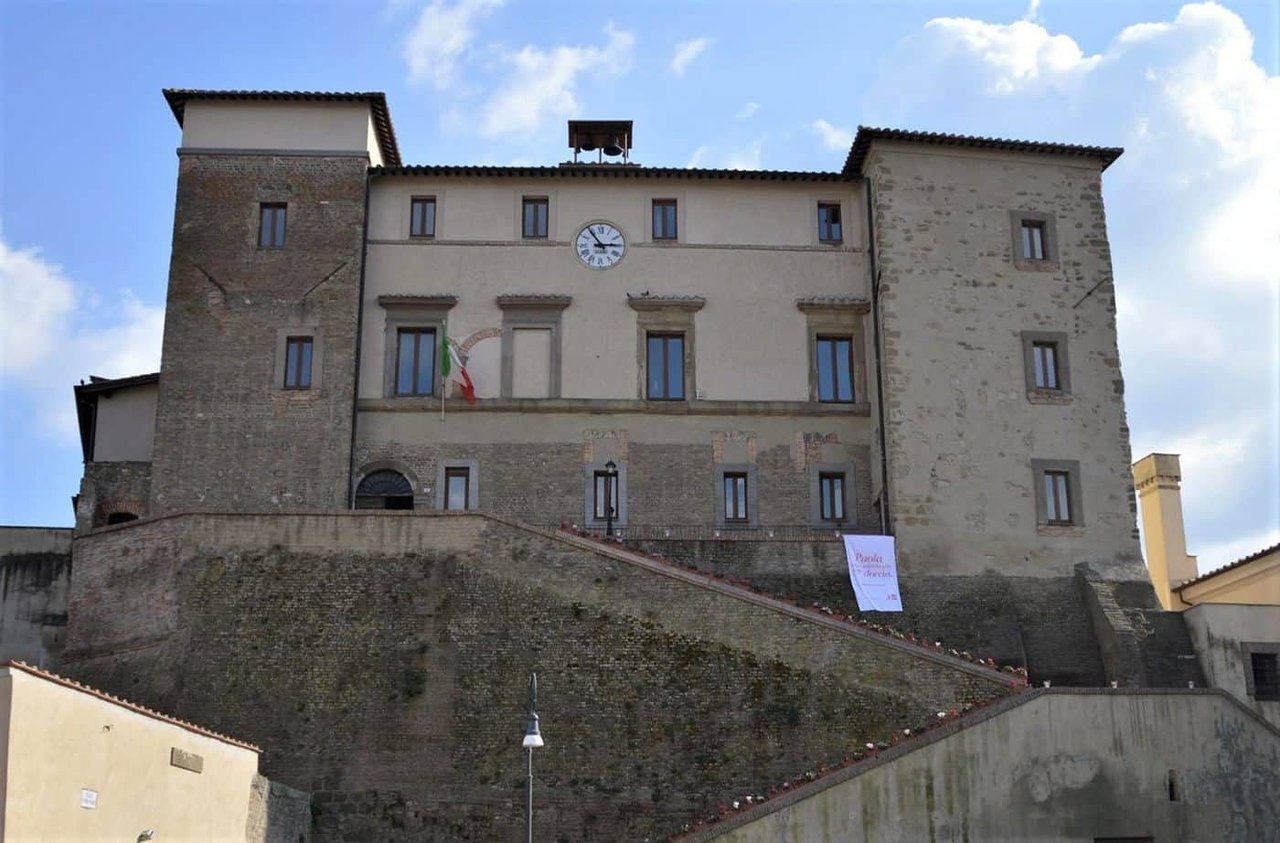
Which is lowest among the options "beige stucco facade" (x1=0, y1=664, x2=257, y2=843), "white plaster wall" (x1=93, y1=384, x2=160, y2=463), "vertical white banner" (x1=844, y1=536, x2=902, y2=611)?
"beige stucco facade" (x1=0, y1=664, x2=257, y2=843)

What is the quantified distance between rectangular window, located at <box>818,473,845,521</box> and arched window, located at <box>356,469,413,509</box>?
9.17m

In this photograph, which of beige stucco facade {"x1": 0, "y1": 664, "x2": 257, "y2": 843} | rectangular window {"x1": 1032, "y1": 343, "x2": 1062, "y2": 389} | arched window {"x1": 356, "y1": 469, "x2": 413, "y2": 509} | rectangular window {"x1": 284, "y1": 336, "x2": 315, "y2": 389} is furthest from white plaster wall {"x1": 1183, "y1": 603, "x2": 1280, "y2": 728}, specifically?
rectangular window {"x1": 284, "y1": 336, "x2": 315, "y2": 389}

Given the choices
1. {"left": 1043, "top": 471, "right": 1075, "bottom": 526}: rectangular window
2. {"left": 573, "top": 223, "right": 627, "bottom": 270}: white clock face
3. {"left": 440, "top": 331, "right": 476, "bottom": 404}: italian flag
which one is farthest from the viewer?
{"left": 573, "top": 223, "right": 627, "bottom": 270}: white clock face

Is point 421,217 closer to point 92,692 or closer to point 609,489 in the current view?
point 609,489

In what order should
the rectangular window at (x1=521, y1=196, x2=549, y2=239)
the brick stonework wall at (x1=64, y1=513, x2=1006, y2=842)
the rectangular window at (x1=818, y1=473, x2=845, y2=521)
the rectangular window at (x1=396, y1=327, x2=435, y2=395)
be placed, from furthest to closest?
the rectangular window at (x1=521, y1=196, x2=549, y2=239), the rectangular window at (x1=396, y1=327, x2=435, y2=395), the rectangular window at (x1=818, y1=473, x2=845, y2=521), the brick stonework wall at (x1=64, y1=513, x2=1006, y2=842)

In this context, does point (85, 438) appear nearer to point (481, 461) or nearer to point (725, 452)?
point (481, 461)

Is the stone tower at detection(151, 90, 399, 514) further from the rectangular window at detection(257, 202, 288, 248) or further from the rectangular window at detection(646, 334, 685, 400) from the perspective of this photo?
the rectangular window at detection(646, 334, 685, 400)

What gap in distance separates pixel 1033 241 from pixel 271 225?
17.4m

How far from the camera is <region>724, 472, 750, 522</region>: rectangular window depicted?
34.5 metres

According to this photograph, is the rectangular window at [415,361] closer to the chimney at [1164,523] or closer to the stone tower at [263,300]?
the stone tower at [263,300]

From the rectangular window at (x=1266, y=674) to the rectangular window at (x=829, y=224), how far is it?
12973 mm

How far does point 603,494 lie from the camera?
34.4 m

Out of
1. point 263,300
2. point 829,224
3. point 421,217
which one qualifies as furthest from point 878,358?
point 263,300

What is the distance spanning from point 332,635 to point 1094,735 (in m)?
13.4
